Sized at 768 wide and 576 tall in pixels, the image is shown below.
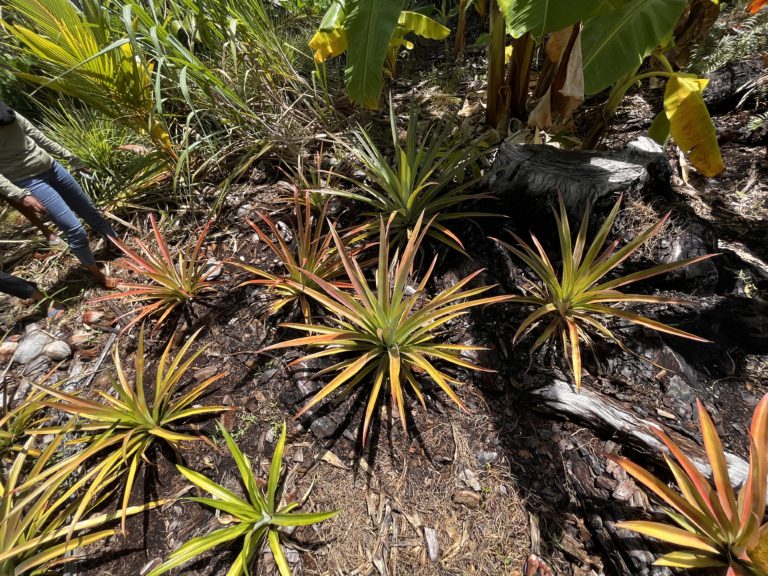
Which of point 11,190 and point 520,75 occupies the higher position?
point 520,75

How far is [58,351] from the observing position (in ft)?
5.96

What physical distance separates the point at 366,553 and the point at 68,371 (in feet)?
5.76

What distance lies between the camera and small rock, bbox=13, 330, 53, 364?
185cm

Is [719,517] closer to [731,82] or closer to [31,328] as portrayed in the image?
[731,82]

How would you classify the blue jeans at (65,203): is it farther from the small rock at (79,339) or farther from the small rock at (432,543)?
the small rock at (432,543)

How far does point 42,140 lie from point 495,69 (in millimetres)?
2581

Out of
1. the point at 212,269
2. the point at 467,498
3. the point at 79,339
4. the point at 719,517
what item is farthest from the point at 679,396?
the point at 79,339

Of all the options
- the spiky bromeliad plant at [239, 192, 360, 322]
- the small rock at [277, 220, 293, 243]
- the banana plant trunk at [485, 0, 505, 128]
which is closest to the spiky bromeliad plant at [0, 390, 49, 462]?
the spiky bromeliad plant at [239, 192, 360, 322]

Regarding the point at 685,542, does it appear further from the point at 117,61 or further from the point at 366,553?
the point at 117,61

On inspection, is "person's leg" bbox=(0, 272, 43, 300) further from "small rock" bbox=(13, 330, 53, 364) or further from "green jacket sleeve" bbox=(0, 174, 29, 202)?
"green jacket sleeve" bbox=(0, 174, 29, 202)

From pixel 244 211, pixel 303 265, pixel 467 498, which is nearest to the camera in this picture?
pixel 467 498

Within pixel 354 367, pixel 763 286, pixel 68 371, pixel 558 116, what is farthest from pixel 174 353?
pixel 763 286

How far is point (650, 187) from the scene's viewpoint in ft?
4.88

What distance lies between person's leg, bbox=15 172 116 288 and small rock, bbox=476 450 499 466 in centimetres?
230
